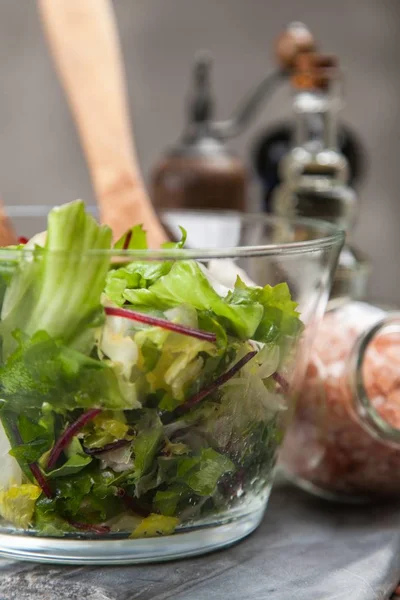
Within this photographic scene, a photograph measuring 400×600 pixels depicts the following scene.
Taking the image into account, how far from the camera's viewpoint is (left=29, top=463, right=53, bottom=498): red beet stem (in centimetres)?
53

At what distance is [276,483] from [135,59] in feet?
3.28

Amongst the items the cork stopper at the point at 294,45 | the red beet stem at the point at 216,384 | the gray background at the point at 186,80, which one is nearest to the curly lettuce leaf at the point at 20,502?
the red beet stem at the point at 216,384

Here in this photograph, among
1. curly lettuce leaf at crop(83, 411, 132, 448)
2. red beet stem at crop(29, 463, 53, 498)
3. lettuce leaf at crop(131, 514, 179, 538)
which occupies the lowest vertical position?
lettuce leaf at crop(131, 514, 179, 538)

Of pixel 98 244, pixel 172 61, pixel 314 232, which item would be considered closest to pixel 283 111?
pixel 172 61

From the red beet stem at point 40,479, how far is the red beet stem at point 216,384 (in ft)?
0.30

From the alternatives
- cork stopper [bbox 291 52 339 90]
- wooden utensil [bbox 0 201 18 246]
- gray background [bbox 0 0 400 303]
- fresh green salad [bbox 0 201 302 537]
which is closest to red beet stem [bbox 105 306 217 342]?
fresh green salad [bbox 0 201 302 537]

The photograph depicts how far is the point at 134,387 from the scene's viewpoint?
1.63 ft

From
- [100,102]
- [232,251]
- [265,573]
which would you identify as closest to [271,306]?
[232,251]

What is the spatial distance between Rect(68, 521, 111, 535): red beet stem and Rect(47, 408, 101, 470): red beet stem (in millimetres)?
48

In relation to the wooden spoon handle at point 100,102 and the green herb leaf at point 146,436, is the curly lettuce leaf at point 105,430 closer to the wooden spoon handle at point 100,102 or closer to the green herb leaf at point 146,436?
the green herb leaf at point 146,436

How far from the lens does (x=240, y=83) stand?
159 centimetres

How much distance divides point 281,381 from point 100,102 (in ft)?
1.08

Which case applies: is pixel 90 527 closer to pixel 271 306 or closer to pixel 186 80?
pixel 271 306

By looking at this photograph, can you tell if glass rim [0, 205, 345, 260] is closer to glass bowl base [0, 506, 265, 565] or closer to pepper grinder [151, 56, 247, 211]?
glass bowl base [0, 506, 265, 565]
